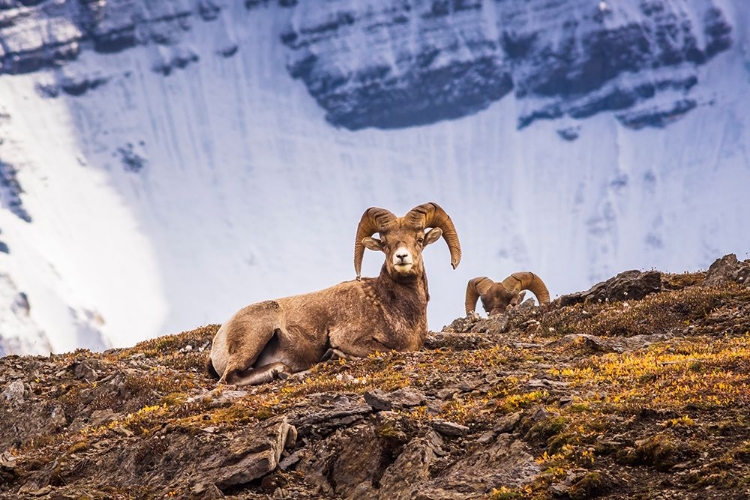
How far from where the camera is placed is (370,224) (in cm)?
2448

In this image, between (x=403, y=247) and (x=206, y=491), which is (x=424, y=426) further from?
(x=403, y=247)

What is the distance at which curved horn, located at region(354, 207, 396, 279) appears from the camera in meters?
23.9

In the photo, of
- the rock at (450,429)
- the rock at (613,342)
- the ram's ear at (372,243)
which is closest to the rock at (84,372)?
the ram's ear at (372,243)

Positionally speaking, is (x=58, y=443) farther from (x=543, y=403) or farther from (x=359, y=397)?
(x=543, y=403)

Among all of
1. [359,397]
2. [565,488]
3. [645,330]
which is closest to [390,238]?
[645,330]

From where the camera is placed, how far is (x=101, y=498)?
15.9 metres

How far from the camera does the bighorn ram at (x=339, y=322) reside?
22.5 metres

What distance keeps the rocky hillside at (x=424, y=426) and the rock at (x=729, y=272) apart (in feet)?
12.6

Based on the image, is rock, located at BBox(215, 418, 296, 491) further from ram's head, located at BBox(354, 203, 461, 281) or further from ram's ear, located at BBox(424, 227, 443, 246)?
ram's ear, located at BBox(424, 227, 443, 246)

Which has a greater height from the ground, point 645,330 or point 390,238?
point 390,238

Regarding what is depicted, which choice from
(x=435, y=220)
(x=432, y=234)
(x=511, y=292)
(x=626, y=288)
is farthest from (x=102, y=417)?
(x=511, y=292)

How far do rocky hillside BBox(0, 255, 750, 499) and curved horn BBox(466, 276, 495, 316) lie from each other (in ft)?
70.5

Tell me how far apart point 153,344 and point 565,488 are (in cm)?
1637

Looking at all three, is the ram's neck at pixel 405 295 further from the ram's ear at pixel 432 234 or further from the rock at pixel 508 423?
the rock at pixel 508 423
